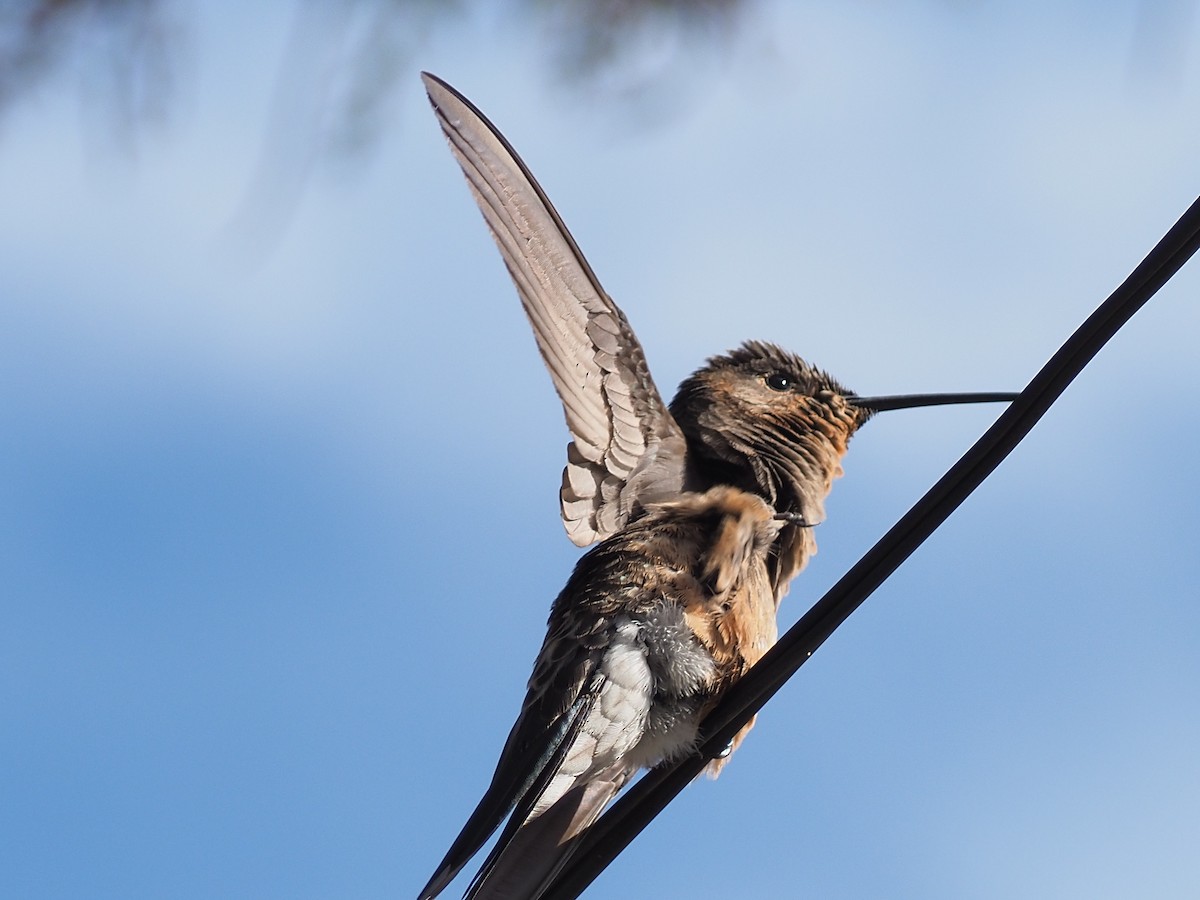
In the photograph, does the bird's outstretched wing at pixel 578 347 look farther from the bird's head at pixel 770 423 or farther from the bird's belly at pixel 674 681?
the bird's belly at pixel 674 681

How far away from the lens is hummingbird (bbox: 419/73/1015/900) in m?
4.02

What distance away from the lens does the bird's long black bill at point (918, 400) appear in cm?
508

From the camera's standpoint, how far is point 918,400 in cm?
520

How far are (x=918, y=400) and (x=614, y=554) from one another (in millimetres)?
1589

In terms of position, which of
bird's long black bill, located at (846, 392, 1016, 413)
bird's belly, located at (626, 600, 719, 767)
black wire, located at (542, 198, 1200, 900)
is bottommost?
bird's belly, located at (626, 600, 719, 767)

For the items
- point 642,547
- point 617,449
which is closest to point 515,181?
point 617,449

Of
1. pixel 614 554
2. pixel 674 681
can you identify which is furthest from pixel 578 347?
pixel 674 681

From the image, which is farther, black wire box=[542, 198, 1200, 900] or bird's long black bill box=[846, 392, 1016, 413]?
bird's long black bill box=[846, 392, 1016, 413]

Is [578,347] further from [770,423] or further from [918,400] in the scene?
[918,400]

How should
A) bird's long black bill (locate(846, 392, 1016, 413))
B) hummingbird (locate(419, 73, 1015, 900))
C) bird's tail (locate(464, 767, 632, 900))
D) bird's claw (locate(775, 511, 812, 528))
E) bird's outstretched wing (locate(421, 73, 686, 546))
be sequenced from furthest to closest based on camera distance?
bird's long black bill (locate(846, 392, 1016, 413)), bird's claw (locate(775, 511, 812, 528)), bird's outstretched wing (locate(421, 73, 686, 546)), hummingbird (locate(419, 73, 1015, 900)), bird's tail (locate(464, 767, 632, 900))

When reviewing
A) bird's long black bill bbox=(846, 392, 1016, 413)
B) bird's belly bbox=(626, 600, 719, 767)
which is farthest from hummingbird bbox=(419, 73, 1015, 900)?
bird's long black bill bbox=(846, 392, 1016, 413)

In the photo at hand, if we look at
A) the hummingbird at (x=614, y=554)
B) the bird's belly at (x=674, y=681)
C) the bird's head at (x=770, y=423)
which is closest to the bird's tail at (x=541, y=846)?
the hummingbird at (x=614, y=554)

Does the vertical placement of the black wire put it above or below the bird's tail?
above

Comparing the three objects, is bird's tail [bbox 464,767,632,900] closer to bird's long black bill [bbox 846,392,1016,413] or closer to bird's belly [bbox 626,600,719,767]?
bird's belly [bbox 626,600,719,767]
